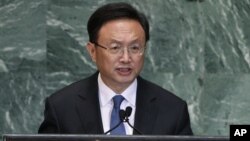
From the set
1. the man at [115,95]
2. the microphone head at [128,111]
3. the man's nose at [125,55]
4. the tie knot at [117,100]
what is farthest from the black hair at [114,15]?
the microphone head at [128,111]

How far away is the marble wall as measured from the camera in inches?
161

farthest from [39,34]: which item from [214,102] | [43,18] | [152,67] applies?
[214,102]

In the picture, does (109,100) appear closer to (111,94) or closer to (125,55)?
(111,94)

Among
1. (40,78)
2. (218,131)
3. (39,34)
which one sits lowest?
(218,131)

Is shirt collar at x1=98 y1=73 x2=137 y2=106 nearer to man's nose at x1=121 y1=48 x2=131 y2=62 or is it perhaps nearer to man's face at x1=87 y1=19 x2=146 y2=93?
man's face at x1=87 y1=19 x2=146 y2=93

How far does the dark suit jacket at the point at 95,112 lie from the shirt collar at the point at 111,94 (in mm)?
20

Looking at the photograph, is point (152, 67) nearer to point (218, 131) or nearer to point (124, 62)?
point (218, 131)

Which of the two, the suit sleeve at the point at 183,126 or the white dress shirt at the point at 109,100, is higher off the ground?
the white dress shirt at the point at 109,100

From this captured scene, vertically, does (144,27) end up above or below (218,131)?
above

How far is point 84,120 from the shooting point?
8.68ft

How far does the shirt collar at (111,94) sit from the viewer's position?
2.71 meters

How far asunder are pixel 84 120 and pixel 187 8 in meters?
1.63

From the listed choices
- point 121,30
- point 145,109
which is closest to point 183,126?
point 145,109

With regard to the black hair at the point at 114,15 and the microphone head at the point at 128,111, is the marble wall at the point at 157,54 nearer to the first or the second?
the black hair at the point at 114,15
